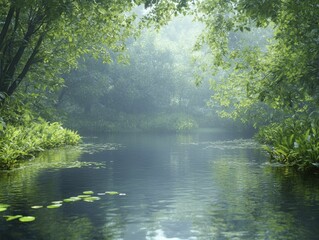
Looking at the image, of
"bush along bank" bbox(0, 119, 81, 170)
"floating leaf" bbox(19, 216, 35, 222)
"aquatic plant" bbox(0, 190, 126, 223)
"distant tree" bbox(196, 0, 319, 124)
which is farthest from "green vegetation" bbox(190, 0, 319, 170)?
"bush along bank" bbox(0, 119, 81, 170)

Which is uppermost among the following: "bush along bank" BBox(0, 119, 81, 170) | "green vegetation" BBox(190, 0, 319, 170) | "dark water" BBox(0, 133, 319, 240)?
"green vegetation" BBox(190, 0, 319, 170)

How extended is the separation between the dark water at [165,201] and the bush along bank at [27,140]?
888 mm

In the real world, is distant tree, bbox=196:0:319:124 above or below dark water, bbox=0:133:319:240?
above

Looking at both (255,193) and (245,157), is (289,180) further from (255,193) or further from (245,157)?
(245,157)

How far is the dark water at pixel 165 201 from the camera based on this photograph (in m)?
7.93

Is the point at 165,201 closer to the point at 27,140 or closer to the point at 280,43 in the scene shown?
the point at 280,43

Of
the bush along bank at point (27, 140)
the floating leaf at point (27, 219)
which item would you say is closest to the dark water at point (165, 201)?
the floating leaf at point (27, 219)

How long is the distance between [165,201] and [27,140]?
42.4 feet

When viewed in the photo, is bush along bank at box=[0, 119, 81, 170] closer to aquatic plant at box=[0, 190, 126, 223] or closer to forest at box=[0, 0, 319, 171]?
forest at box=[0, 0, 319, 171]

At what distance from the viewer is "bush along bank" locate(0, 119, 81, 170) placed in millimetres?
16656

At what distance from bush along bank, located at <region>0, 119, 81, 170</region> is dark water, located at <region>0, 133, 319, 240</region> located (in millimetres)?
888

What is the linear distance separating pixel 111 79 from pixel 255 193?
1954 inches

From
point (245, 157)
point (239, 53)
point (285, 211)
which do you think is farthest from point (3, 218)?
point (239, 53)

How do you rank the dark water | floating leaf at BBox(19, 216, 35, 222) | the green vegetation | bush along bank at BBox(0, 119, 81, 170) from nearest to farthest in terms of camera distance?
the dark water → floating leaf at BBox(19, 216, 35, 222) → the green vegetation → bush along bank at BBox(0, 119, 81, 170)
